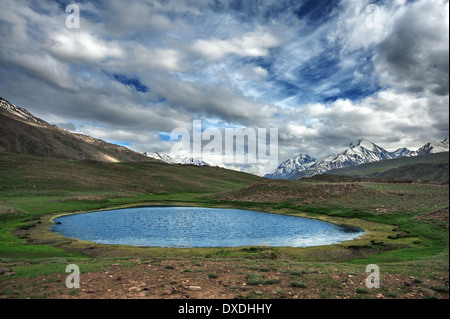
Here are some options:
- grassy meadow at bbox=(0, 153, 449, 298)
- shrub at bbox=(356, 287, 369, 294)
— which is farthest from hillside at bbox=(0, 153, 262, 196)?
shrub at bbox=(356, 287, 369, 294)

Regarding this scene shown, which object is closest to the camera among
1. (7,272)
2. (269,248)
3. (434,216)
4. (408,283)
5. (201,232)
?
(408,283)

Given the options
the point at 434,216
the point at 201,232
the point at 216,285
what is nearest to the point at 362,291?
the point at 216,285

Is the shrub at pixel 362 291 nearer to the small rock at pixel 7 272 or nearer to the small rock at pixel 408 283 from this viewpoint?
the small rock at pixel 408 283

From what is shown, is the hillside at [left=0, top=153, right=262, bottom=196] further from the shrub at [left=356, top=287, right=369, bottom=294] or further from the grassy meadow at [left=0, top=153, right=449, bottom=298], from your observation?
the shrub at [left=356, top=287, right=369, bottom=294]

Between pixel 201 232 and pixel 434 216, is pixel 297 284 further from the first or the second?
pixel 434 216

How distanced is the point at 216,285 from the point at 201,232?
3606 cm

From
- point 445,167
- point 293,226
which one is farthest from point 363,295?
point 293,226

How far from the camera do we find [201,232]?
5450 cm

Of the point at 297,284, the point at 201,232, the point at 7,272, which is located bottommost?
the point at 201,232

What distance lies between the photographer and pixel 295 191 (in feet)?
365

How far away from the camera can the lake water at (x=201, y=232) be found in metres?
46.3

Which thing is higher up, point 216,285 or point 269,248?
point 216,285

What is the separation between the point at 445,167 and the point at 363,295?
31.4 ft

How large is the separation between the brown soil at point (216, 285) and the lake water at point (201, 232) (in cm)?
2200
